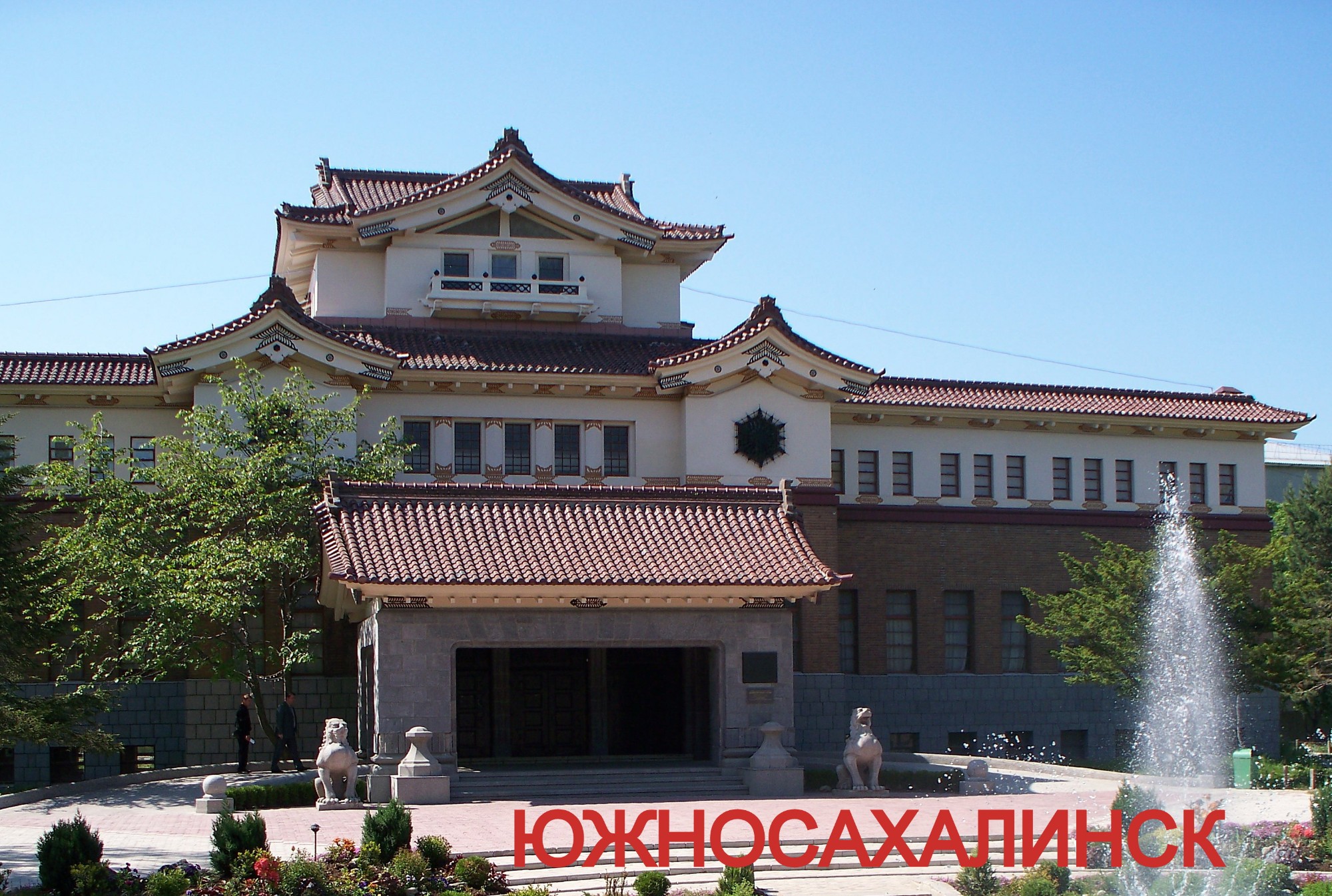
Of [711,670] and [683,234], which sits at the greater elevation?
[683,234]

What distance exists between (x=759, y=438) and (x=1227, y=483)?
14831mm

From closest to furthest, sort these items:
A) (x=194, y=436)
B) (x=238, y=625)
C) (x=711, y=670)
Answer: (x=711, y=670) < (x=238, y=625) < (x=194, y=436)

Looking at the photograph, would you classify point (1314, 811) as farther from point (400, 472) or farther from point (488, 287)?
point (488, 287)

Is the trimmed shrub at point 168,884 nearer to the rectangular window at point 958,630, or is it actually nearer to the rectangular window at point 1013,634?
the rectangular window at point 958,630

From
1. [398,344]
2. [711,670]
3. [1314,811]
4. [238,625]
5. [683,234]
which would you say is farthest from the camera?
[683,234]

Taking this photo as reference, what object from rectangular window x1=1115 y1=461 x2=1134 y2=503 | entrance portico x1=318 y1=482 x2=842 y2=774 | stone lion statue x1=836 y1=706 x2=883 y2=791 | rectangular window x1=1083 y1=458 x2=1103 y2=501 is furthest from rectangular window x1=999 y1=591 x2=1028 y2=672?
stone lion statue x1=836 y1=706 x2=883 y2=791

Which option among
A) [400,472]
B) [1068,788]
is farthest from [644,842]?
[400,472]

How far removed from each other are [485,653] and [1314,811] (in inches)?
677

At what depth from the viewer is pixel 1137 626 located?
32812mm

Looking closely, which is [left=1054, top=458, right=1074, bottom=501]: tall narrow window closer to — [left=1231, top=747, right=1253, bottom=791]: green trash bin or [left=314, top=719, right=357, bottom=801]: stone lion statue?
[left=1231, top=747, right=1253, bottom=791]: green trash bin

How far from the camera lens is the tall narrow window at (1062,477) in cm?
4112

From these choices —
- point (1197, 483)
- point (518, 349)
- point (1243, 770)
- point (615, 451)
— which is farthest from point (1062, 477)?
point (518, 349)

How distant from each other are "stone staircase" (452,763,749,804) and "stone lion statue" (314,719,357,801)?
181 cm

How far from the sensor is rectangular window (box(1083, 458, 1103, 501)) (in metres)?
41.3
